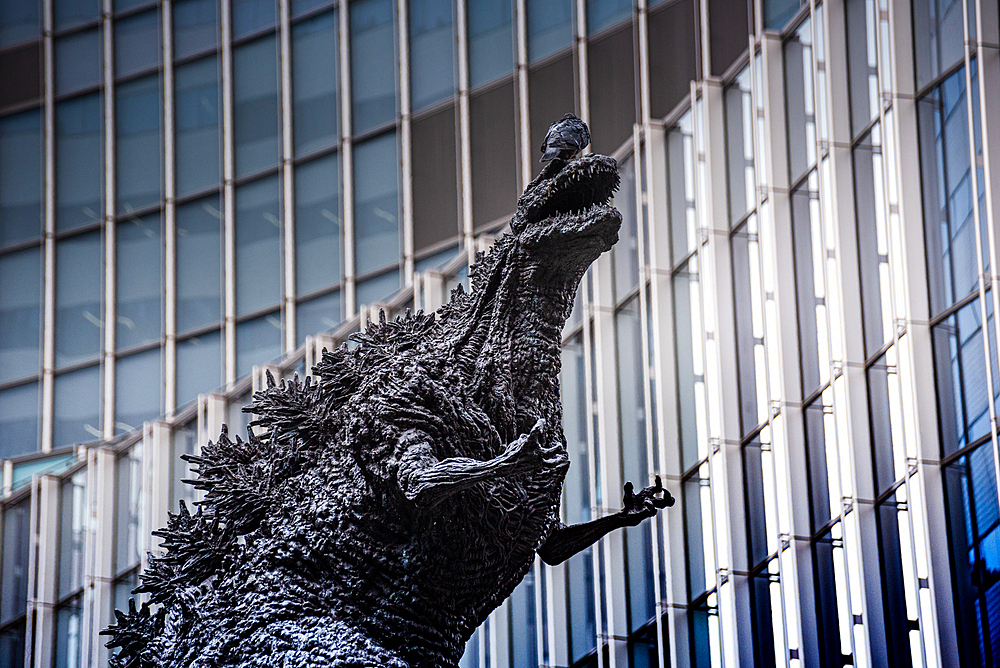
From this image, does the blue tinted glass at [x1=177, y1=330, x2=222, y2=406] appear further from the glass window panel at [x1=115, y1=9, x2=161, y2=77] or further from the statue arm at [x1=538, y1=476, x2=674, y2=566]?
the statue arm at [x1=538, y1=476, x2=674, y2=566]

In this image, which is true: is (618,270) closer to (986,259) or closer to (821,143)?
(821,143)

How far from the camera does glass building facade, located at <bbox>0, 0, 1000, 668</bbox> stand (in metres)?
16.3

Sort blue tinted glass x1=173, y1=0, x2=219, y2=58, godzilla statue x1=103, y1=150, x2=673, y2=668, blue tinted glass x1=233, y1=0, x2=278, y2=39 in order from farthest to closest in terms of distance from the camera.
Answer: blue tinted glass x1=173, y1=0, x2=219, y2=58 < blue tinted glass x1=233, y1=0, x2=278, y2=39 < godzilla statue x1=103, y1=150, x2=673, y2=668

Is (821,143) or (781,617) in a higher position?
(821,143)

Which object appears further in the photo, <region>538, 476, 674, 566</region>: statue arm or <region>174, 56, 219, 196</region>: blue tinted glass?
<region>174, 56, 219, 196</region>: blue tinted glass

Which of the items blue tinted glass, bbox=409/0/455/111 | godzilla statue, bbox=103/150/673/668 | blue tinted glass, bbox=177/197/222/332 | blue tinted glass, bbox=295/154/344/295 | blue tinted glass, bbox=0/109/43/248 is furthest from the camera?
blue tinted glass, bbox=0/109/43/248

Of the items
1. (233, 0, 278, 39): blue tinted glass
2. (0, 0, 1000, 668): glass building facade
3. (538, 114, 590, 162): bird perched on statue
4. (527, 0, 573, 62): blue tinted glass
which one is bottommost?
(538, 114, 590, 162): bird perched on statue

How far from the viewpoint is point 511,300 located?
26.2 ft

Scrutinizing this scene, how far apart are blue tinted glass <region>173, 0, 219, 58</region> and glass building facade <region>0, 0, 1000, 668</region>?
84 mm

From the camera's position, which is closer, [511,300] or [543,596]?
[511,300]

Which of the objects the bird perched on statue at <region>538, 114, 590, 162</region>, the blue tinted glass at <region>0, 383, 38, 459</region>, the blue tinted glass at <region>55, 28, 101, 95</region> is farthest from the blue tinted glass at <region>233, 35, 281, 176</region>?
the bird perched on statue at <region>538, 114, 590, 162</region>

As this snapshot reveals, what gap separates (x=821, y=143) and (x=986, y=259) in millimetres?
2920

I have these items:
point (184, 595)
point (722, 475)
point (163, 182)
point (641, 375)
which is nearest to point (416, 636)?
point (184, 595)

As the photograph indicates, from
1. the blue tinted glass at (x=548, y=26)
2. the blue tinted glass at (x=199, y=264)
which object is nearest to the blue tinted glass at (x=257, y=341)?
the blue tinted glass at (x=199, y=264)
